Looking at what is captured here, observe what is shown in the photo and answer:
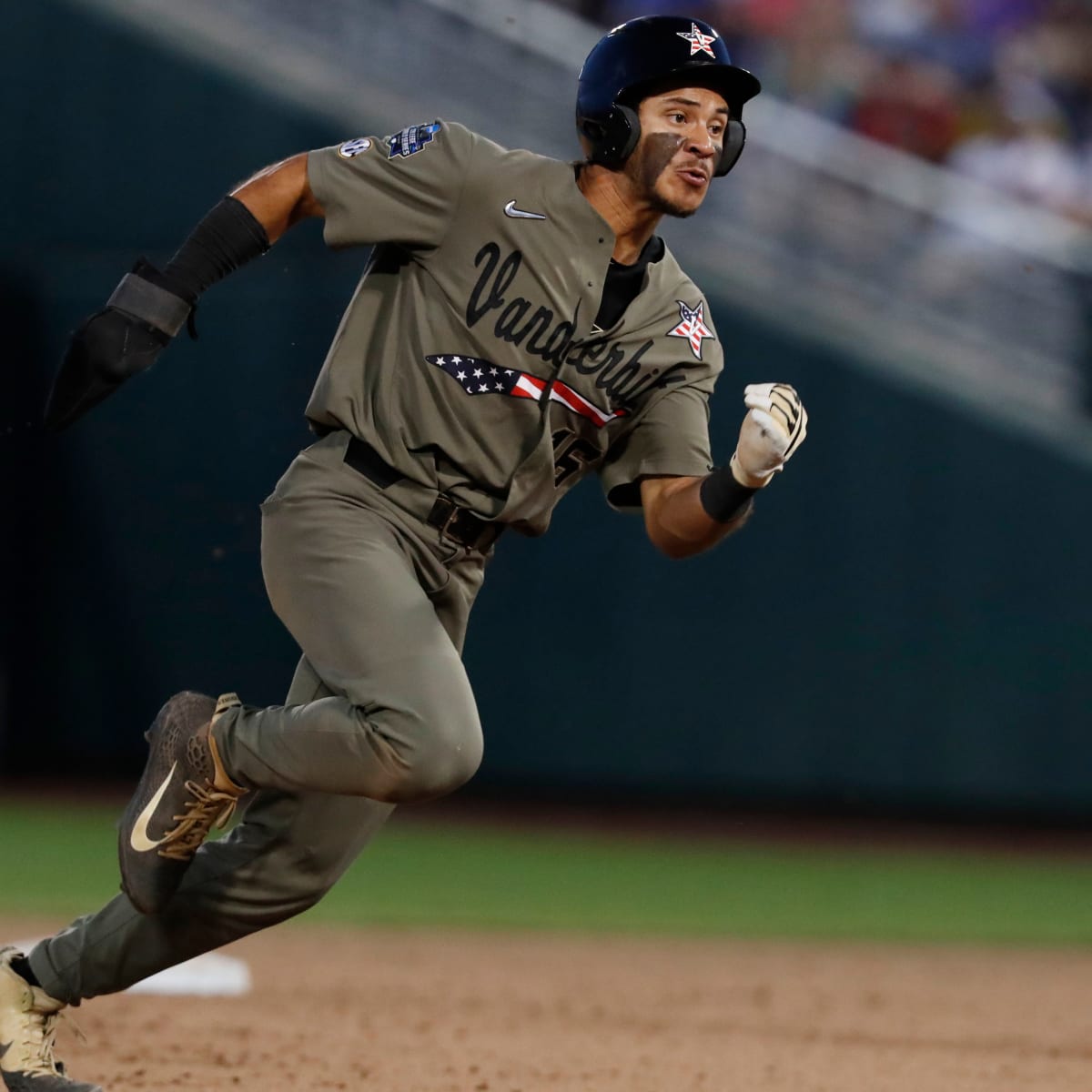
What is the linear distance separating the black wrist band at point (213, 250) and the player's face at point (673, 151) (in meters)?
0.79

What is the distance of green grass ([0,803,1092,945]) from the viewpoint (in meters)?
6.75

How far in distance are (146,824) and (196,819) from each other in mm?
96

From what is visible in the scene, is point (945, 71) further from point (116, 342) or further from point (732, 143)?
point (116, 342)

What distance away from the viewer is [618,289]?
3713mm

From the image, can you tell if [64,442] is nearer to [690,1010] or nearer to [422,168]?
[690,1010]

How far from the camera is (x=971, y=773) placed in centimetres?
871

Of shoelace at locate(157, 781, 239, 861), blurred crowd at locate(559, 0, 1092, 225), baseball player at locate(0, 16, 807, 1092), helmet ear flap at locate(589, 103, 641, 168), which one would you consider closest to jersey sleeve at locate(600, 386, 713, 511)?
baseball player at locate(0, 16, 807, 1092)

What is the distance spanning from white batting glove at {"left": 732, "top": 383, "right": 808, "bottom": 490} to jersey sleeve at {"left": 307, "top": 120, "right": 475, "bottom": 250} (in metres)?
0.72

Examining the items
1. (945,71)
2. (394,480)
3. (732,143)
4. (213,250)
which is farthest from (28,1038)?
(945,71)

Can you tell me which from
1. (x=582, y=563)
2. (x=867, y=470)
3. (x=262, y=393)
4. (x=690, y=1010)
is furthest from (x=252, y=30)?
(x=690, y=1010)

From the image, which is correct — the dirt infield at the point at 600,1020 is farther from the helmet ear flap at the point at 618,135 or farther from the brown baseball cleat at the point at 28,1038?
the helmet ear flap at the point at 618,135

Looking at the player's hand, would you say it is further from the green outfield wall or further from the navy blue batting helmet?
the green outfield wall

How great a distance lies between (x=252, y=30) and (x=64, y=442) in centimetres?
236

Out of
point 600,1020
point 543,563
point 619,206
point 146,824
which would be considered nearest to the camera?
point 146,824
